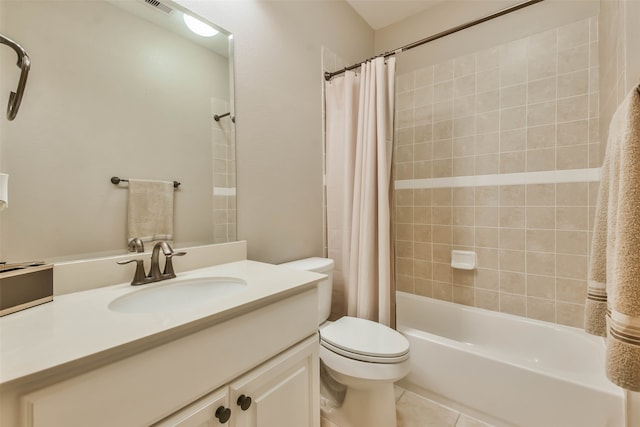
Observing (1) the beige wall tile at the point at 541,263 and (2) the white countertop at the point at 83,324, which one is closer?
(2) the white countertop at the point at 83,324

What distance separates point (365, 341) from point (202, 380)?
81 centimetres

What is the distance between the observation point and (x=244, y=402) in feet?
2.39

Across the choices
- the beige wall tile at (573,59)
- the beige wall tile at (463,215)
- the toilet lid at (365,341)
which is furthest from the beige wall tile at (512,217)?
the toilet lid at (365,341)

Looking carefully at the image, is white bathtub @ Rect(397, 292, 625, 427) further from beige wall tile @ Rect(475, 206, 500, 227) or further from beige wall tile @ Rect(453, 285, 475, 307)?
beige wall tile @ Rect(475, 206, 500, 227)

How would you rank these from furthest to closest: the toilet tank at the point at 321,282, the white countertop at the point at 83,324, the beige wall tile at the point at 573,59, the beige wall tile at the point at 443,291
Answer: the beige wall tile at the point at 443,291, the beige wall tile at the point at 573,59, the toilet tank at the point at 321,282, the white countertop at the point at 83,324

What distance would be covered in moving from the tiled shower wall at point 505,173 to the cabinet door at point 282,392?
4.78 feet

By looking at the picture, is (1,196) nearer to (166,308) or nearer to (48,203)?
(48,203)

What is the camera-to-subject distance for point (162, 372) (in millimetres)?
581

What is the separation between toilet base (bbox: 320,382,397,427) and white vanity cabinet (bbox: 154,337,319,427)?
36 centimetres

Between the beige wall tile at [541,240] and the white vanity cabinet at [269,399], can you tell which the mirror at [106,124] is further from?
the beige wall tile at [541,240]

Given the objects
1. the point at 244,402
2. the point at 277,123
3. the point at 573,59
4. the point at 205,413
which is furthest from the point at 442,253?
the point at 205,413

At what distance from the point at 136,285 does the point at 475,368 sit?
1.56 m

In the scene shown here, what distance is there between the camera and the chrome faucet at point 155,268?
36.5 inches

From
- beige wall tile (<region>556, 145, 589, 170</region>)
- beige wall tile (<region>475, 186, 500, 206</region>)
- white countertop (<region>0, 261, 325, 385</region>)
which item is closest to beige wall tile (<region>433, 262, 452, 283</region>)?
beige wall tile (<region>475, 186, 500, 206</region>)
